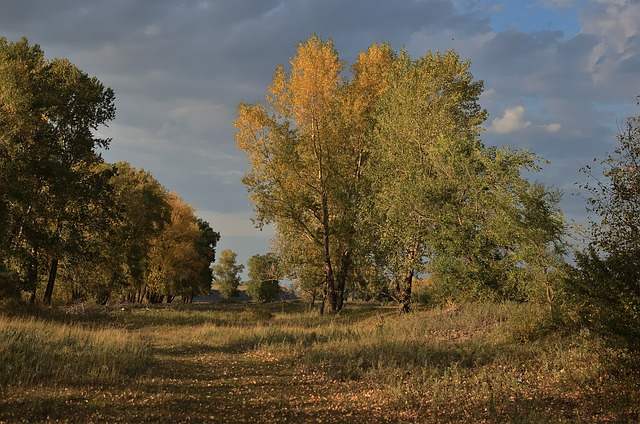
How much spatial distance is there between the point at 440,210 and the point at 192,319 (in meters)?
16.3

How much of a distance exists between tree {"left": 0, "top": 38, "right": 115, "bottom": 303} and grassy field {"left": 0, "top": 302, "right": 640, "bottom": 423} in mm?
9813

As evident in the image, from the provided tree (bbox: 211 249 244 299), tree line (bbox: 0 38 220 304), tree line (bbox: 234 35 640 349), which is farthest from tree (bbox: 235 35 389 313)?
tree (bbox: 211 249 244 299)

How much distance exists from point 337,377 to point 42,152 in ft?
71.6

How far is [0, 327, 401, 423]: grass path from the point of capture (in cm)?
818

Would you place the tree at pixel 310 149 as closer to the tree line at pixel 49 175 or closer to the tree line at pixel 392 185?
the tree line at pixel 392 185

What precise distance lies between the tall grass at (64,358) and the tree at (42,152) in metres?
10.7

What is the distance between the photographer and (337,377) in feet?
39.2

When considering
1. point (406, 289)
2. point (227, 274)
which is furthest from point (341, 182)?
point (227, 274)

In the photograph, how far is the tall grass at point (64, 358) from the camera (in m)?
9.89

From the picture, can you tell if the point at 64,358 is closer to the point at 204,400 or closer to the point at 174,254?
the point at 204,400

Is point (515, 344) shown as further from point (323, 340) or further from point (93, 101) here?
point (93, 101)

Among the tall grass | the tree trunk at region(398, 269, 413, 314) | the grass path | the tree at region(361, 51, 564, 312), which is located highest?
the tree at region(361, 51, 564, 312)

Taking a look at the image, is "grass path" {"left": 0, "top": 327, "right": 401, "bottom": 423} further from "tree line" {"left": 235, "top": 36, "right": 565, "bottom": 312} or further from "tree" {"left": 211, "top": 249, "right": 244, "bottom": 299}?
"tree" {"left": 211, "top": 249, "right": 244, "bottom": 299}

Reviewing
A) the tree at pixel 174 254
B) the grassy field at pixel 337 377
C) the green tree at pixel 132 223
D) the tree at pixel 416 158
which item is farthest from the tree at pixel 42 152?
the tree at pixel 174 254
